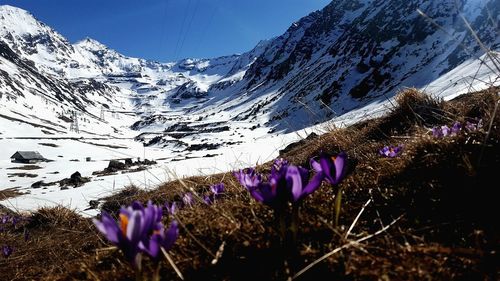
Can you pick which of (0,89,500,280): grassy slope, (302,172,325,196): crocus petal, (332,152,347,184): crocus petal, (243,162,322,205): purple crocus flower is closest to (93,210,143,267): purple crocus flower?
(0,89,500,280): grassy slope

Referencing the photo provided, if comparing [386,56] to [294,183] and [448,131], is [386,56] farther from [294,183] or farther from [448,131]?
[294,183]

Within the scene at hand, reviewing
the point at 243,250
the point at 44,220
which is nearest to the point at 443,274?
the point at 243,250

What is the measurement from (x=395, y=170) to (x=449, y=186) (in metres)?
0.51

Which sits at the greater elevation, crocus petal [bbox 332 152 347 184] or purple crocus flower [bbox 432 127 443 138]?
crocus petal [bbox 332 152 347 184]

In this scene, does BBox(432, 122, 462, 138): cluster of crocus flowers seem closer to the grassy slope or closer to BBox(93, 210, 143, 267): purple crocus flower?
the grassy slope

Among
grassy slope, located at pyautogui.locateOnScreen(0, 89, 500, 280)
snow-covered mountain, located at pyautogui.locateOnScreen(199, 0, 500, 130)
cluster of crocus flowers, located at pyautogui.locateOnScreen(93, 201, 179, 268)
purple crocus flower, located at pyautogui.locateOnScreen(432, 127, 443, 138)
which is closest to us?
A: cluster of crocus flowers, located at pyautogui.locateOnScreen(93, 201, 179, 268)

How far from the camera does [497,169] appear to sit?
1.85 m

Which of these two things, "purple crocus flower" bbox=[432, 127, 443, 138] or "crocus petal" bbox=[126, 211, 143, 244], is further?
"purple crocus flower" bbox=[432, 127, 443, 138]

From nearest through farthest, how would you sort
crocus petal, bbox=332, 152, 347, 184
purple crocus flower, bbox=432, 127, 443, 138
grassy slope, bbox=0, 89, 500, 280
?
grassy slope, bbox=0, 89, 500, 280, crocus petal, bbox=332, 152, 347, 184, purple crocus flower, bbox=432, 127, 443, 138

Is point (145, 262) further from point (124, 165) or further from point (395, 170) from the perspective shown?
point (124, 165)

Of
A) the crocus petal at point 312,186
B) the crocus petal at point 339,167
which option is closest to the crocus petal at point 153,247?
the crocus petal at point 312,186

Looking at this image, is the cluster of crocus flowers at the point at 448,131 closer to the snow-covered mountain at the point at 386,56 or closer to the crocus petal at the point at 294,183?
the crocus petal at the point at 294,183

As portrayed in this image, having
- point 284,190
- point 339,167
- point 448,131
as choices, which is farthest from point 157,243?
point 448,131

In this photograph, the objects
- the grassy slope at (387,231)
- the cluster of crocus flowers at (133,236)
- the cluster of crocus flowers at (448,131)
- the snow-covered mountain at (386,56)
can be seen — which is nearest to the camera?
the cluster of crocus flowers at (133,236)
